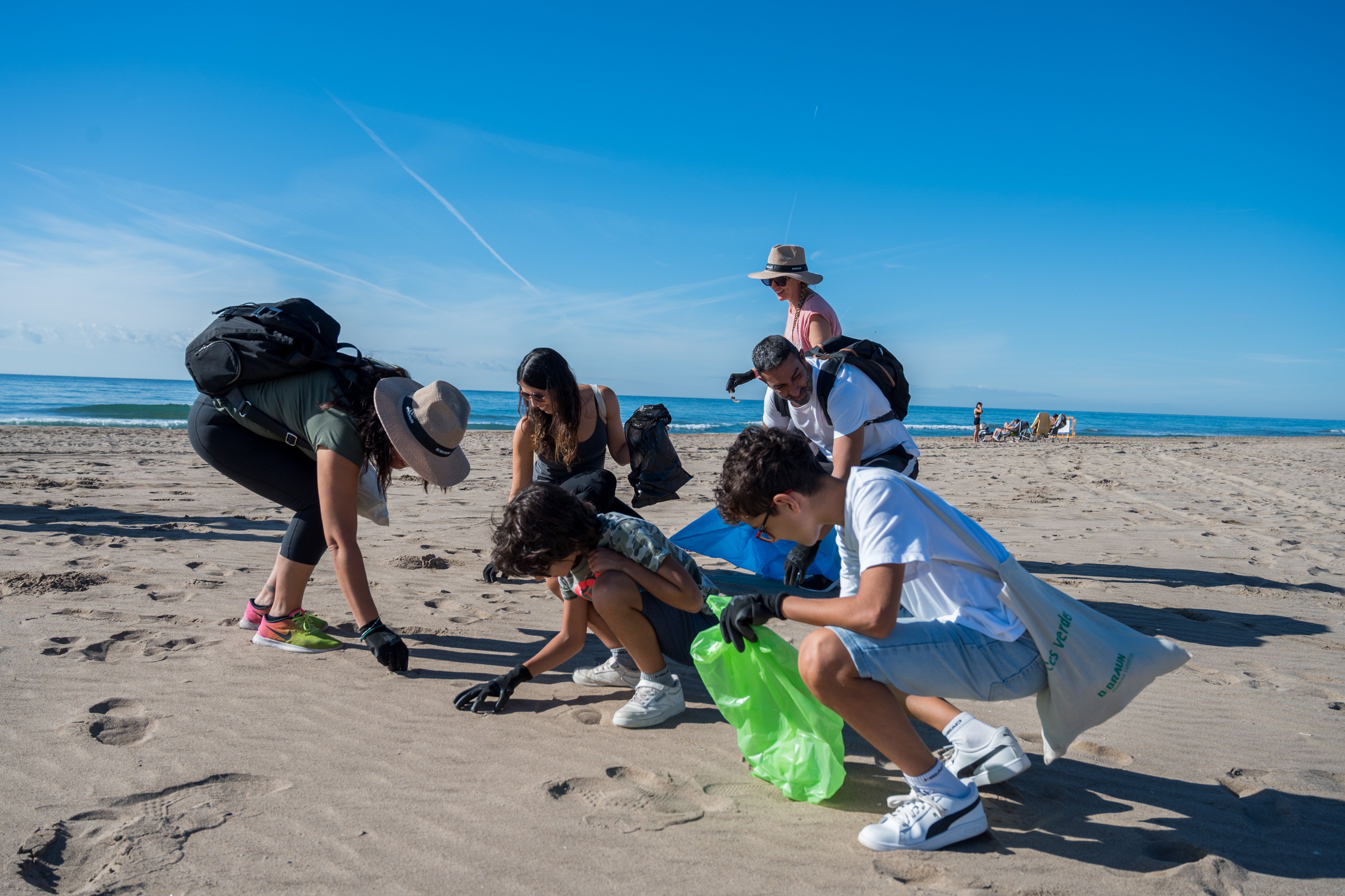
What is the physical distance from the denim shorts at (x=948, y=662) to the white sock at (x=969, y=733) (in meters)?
0.22

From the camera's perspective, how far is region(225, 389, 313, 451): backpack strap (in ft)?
10.9

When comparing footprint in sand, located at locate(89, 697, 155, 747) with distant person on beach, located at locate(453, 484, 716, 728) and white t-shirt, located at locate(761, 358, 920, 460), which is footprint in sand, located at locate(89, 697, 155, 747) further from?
white t-shirt, located at locate(761, 358, 920, 460)

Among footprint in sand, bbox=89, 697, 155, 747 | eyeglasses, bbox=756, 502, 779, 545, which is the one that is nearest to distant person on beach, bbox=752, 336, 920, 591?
eyeglasses, bbox=756, 502, 779, 545

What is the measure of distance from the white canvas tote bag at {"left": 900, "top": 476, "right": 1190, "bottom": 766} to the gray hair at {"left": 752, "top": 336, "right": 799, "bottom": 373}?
1.55m

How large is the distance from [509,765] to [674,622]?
2.54 feet

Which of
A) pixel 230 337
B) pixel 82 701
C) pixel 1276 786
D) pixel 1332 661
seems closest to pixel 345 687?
pixel 82 701

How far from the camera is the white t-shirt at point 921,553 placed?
75.4 inches

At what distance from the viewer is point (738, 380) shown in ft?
13.2

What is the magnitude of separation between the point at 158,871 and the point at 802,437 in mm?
2007

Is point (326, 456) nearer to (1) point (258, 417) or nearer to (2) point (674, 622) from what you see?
(1) point (258, 417)

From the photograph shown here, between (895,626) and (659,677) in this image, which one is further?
(659,677)

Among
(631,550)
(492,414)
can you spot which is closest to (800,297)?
(631,550)

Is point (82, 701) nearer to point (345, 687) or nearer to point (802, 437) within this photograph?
point (345, 687)

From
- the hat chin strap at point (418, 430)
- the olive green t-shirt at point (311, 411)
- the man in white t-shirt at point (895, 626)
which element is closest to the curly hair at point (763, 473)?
the man in white t-shirt at point (895, 626)
